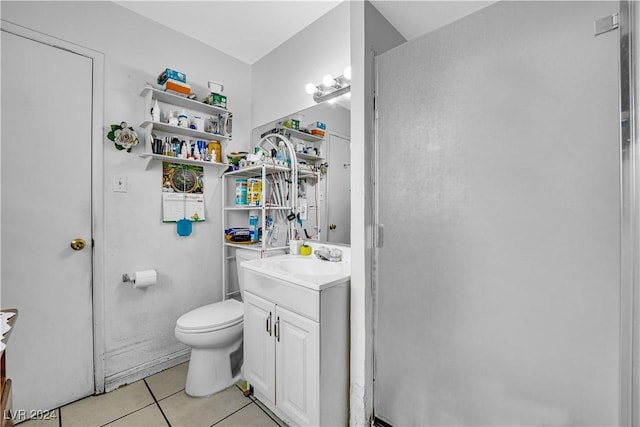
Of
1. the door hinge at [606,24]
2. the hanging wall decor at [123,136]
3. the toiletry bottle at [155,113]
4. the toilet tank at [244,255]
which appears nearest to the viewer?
the door hinge at [606,24]

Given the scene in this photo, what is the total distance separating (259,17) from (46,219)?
1.86 meters

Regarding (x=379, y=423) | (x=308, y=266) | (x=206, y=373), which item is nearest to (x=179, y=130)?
(x=308, y=266)

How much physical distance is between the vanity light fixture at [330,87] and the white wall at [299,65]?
9cm

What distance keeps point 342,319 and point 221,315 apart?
859mm

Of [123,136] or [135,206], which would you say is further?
[135,206]

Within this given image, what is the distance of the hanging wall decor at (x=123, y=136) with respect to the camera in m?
1.81

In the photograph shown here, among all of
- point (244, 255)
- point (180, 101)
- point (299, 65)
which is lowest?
point (244, 255)

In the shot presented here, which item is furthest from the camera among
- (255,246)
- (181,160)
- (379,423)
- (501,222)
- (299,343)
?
(255,246)

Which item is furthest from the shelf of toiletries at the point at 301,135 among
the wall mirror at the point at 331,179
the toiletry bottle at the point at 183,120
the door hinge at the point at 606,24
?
the door hinge at the point at 606,24

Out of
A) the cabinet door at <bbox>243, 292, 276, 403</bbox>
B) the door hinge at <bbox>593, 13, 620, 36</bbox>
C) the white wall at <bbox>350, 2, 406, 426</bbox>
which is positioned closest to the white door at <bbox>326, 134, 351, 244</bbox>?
the white wall at <bbox>350, 2, 406, 426</bbox>

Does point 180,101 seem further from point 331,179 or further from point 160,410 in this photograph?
point 160,410

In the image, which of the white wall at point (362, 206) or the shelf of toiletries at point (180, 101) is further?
the shelf of toiletries at point (180, 101)

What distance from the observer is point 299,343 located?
1.39 metres

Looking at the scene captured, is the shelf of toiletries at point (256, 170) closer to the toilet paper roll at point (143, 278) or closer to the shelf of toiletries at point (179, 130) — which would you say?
the shelf of toiletries at point (179, 130)
